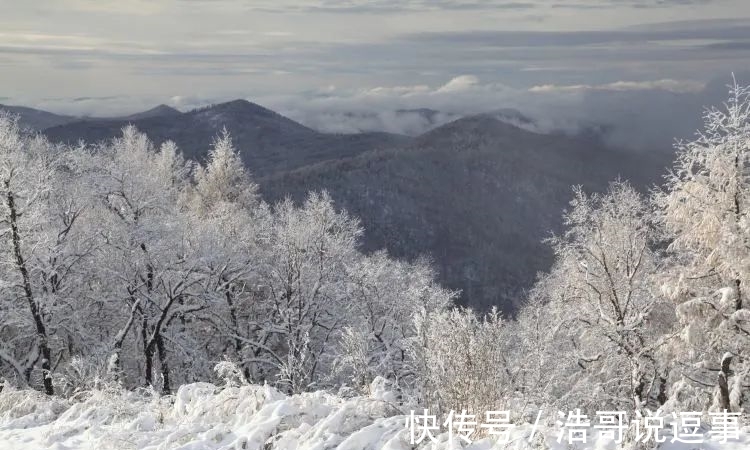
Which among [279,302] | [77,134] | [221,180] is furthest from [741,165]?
[77,134]

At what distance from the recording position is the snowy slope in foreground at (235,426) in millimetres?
5699

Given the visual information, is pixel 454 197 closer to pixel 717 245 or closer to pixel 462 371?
pixel 717 245

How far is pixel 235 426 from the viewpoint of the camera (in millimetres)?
6363

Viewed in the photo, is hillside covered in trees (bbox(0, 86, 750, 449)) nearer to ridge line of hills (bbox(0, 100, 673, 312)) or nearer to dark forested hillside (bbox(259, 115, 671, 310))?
ridge line of hills (bbox(0, 100, 673, 312))

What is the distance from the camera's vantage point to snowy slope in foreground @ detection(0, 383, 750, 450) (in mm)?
5699

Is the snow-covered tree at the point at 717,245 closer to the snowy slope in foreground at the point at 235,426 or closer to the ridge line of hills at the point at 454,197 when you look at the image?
the snowy slope in foreground at the point at 235,426

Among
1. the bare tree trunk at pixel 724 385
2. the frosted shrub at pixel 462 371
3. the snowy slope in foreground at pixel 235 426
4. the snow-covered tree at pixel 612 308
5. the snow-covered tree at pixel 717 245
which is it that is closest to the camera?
the snowy slope in foreground at pixel 235 426

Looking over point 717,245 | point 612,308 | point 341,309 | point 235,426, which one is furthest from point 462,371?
point 341,309

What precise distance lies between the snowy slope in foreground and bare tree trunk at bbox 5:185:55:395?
33.2 ft

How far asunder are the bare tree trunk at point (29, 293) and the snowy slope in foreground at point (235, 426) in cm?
1011

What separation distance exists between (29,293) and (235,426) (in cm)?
1383

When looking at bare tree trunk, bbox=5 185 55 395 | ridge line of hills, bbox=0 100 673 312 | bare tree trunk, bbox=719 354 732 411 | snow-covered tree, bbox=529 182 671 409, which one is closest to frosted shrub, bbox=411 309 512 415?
bare tree trunk, bbox=719 354 732 411

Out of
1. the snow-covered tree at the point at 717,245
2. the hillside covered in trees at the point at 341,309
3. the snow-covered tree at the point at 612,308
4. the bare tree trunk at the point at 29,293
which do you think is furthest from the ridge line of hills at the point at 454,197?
the snow-covered tree at the point at 717,245

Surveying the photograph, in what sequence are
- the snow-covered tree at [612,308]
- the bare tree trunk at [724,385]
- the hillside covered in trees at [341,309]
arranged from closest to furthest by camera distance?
the hillside covered in trees at [341,309] → the bare tree trunk at [724,385] → the snow-covered tree at [612,308]
